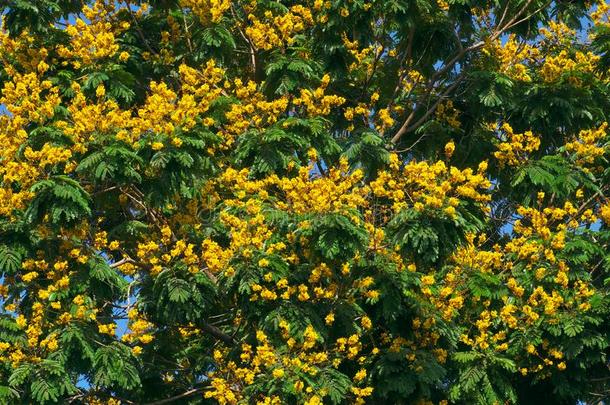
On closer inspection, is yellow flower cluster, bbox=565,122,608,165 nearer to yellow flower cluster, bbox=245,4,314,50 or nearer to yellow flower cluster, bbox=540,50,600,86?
yellow flower cluster, bbox=540,50,600,86

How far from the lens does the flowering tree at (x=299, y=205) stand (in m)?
9.12

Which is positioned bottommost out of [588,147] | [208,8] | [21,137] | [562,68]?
[21,137]

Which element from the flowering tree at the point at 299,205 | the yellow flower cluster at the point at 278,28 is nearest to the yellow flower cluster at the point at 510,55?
the flowering tree at the point at 299,205

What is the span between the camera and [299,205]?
9.21 meters

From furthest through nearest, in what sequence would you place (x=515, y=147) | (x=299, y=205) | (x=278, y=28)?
1. (x=278, y=28)
2. (x=515, y=147)
3. (x=299, y=205)

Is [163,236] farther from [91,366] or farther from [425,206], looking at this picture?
[425,206]

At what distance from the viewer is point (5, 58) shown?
36.2ft

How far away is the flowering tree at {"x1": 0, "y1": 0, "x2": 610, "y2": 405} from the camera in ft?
29.9

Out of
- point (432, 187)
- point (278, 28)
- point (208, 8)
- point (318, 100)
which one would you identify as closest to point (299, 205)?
point (432, 187)

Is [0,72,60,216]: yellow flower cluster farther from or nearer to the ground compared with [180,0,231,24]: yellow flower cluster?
nearer to the ground

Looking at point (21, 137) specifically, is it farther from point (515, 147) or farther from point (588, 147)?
point (588, 147)

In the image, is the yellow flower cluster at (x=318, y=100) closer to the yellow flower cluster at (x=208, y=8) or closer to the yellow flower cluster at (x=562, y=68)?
the yellow flower cluster at (x=208, y=8)

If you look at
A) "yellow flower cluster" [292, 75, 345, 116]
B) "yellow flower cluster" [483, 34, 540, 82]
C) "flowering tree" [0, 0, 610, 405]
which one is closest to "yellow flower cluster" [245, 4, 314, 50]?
"flowering tree" [0, 0, 610, 405]

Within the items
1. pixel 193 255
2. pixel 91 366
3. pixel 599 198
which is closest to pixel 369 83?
pixel 599 198
